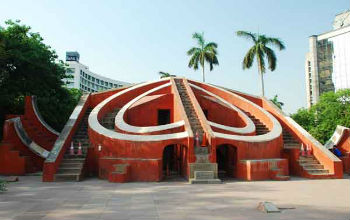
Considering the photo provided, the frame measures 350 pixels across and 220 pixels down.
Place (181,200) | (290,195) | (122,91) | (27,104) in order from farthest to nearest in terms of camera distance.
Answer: (122,91) < (27,104) < (290,195) < (181,200)

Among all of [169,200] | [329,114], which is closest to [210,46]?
[329,114]

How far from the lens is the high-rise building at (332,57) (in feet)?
141

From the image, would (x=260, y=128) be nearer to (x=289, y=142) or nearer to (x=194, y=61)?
(x=289, y=142)

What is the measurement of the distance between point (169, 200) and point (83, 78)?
8155cm

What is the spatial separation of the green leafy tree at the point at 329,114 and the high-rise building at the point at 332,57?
76.5ft

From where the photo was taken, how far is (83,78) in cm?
8388

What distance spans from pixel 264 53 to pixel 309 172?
14585mm

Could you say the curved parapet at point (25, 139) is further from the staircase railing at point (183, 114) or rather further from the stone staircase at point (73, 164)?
the staircase railing at point (183, 114)

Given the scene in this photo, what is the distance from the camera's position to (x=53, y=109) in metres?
17.6

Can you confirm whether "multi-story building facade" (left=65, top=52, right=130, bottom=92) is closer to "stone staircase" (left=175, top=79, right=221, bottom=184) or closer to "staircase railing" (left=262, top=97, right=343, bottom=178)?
"staircase railing" (left=262, top=97, right=343, bottom=178)

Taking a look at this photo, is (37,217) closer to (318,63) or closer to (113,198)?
(113,198)

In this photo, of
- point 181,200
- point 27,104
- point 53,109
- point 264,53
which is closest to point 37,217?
point 181,200

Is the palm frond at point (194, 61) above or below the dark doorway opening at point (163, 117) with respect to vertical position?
above

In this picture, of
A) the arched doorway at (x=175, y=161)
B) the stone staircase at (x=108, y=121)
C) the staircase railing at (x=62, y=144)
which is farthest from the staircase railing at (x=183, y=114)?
the staircase railing at (x=62, y=144)
